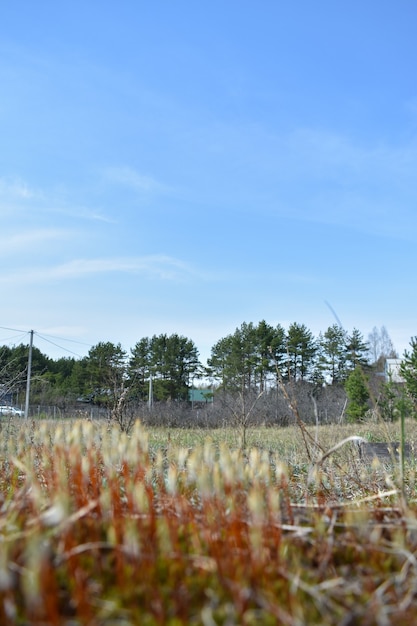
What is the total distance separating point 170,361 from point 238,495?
46.0 m

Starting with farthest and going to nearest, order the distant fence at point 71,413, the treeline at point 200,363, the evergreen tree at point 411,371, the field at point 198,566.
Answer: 1. the treeline at point 200,363
2. the evergreen tree at point 411,371
3. the distant fence at point 71,413
4. the field at point 198,566

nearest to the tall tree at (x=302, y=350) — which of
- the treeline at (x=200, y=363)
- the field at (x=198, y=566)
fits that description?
the treeline at (x=200, y=363)

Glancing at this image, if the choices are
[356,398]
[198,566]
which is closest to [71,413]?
[356,398]

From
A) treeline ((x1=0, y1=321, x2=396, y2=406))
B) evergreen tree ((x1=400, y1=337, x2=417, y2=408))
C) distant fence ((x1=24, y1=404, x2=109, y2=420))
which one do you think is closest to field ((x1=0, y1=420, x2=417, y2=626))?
distant fence ((x1=24, y1=404, x2=109, y2=420))

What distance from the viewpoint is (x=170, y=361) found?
47750 millimetres

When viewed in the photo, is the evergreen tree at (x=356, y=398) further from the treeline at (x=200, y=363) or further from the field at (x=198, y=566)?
the field at (x=198, y=566)

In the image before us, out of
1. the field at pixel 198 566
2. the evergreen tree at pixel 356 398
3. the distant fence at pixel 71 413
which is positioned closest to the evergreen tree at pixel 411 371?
the evergreen tree at pixel 356 398

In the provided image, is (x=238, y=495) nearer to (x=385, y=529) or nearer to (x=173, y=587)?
(x=385, y=529)

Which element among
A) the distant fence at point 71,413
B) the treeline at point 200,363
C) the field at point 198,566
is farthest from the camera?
the treeline at point 200,363

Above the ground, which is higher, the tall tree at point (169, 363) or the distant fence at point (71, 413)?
the tall tree at point (169, 363)

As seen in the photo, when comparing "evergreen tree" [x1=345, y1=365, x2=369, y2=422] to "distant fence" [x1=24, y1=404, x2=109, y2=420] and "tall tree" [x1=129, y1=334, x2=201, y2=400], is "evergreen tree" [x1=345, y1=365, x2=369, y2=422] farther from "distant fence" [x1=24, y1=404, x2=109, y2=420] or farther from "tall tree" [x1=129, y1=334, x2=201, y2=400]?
"tall tree" [x1=129, y1=334, x2=201, y2=400]

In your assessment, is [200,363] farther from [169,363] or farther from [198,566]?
[198,566]

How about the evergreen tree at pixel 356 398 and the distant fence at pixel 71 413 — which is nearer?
the distant fence at pixel 71 413

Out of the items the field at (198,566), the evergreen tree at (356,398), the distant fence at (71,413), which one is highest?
the evergreen tree at (356,398)
